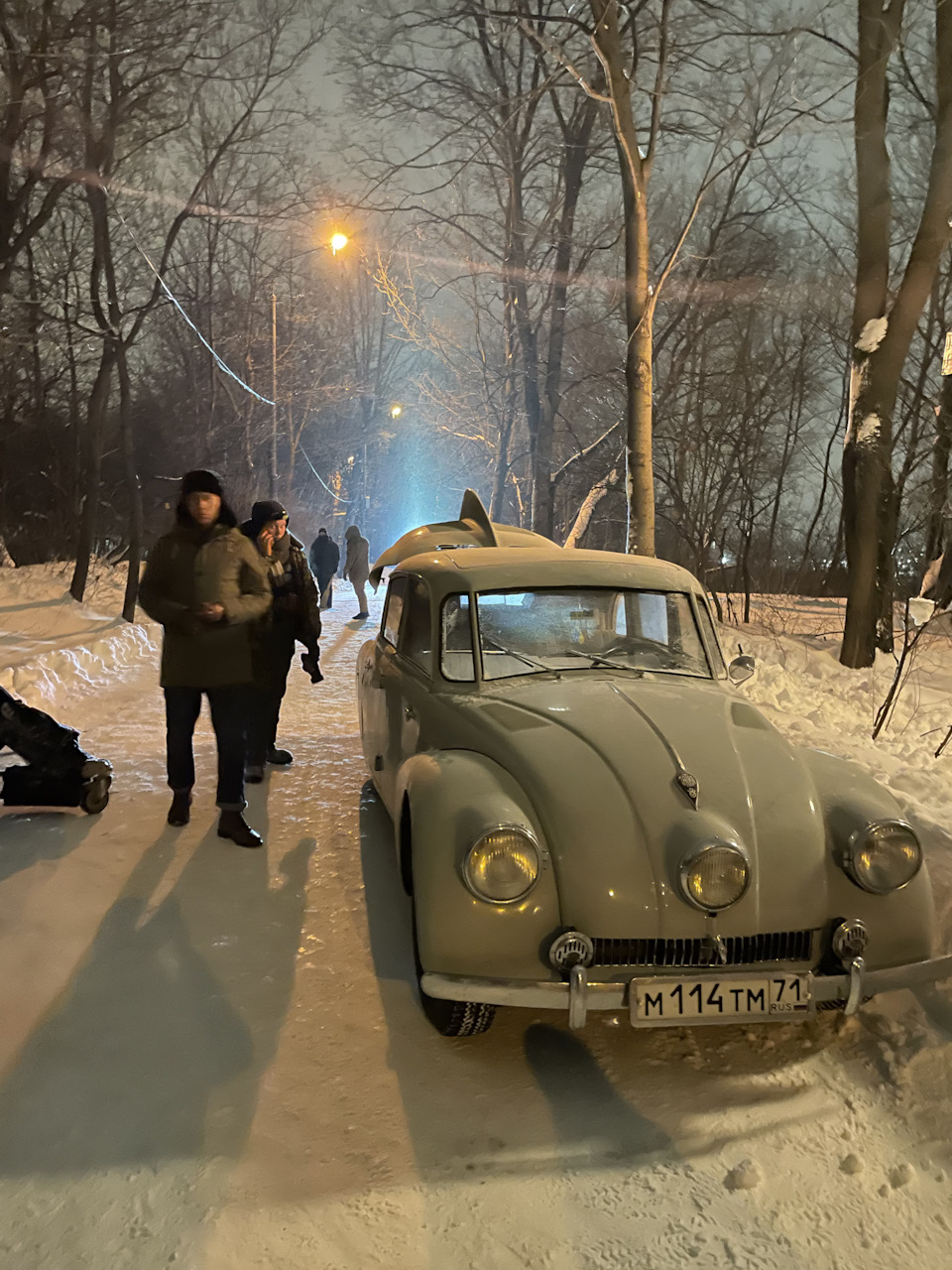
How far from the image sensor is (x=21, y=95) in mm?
10719

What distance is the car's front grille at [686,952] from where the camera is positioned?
2.80 m

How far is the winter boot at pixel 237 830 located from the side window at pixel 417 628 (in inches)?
55.2

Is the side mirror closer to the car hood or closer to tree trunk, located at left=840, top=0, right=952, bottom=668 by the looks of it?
the car hood

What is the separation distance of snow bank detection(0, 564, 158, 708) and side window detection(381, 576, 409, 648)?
4.19m

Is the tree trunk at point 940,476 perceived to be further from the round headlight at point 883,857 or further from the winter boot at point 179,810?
the winter boot at point 179,810

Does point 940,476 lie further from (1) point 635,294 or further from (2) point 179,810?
(2) point 179,810

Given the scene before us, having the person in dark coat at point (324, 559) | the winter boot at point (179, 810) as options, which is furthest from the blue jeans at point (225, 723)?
the person in dark coat at point (324, 559)

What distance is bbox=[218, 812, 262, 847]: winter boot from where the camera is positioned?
15.9 feet

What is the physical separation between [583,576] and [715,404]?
17.9m

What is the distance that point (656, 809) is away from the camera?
2.91m

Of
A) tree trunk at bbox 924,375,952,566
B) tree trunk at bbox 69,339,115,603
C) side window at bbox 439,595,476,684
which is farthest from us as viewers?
tree trunk at bbox 924,375,952,566

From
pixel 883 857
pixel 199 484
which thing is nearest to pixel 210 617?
pixel 199 484

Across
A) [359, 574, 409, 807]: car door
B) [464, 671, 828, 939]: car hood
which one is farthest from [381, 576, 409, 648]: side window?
[464, 671, 828, 939]: car hood

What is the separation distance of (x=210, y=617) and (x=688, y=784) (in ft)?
9.60
